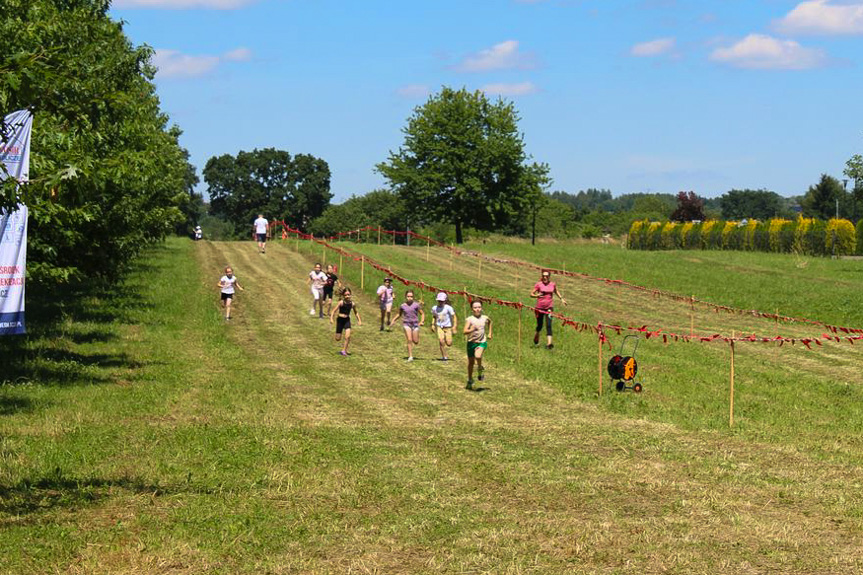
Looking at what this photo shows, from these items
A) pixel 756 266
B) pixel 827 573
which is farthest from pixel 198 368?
pixel 756 266

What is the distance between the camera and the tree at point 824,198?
13788cm

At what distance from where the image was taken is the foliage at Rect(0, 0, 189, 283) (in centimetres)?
1291

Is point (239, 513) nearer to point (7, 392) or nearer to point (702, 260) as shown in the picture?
point (7, 392)

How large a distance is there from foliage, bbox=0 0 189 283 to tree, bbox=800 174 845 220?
384ft

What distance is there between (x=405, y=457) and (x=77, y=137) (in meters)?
8.94

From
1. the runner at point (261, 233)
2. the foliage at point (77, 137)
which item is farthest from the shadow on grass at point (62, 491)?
the runner at point (261, 233)

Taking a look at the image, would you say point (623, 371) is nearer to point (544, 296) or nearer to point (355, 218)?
point (544, 296)

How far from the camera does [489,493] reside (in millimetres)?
12539

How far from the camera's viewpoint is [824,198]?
139625 millimetres

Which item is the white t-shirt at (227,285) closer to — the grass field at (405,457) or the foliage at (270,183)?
the grass field at (405,457)

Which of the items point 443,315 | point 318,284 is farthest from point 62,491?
point 318,284

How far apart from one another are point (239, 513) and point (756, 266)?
5254 cm

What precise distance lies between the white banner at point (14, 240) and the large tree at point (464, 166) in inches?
2268

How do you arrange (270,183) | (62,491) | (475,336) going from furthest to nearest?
(270,183) < (475,336) < (62,491)
